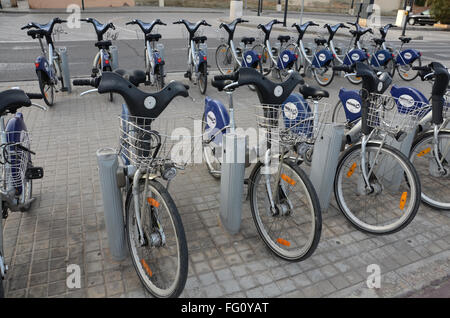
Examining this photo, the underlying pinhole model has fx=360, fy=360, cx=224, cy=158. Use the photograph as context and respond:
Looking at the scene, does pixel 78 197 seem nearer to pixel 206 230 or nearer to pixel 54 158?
pixel 54 158

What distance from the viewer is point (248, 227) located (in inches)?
135

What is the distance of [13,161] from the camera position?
3.10 m

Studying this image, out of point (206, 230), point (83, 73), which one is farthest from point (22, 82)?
point (206, 230)

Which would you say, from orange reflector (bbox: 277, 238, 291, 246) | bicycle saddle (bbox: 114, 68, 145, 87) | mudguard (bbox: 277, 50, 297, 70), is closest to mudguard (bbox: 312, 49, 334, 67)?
mudguard (bbox: 277, 50, 297, 70)

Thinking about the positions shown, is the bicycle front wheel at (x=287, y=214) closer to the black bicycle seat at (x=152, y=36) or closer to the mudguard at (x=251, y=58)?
the mudguard at (x=251, y=58)

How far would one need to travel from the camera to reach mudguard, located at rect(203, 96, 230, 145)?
3844 mm

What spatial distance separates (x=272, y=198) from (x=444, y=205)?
2044 mm

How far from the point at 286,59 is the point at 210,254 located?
6.20 m

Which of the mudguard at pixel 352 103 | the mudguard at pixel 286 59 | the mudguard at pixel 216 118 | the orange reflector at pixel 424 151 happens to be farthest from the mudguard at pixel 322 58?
the mudguard at pixel 216 118

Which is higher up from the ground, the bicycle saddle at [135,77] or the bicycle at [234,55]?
the bicycle saddle at [135,77]

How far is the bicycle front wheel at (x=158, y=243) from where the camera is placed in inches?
93.4

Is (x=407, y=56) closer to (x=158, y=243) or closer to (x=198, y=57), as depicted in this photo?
(x=198, y=57)

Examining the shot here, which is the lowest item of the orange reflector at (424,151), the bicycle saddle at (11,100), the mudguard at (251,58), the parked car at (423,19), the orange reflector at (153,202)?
the orange reflector at (424,151)

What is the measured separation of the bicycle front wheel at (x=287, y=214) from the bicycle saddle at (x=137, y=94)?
1.07 meters
